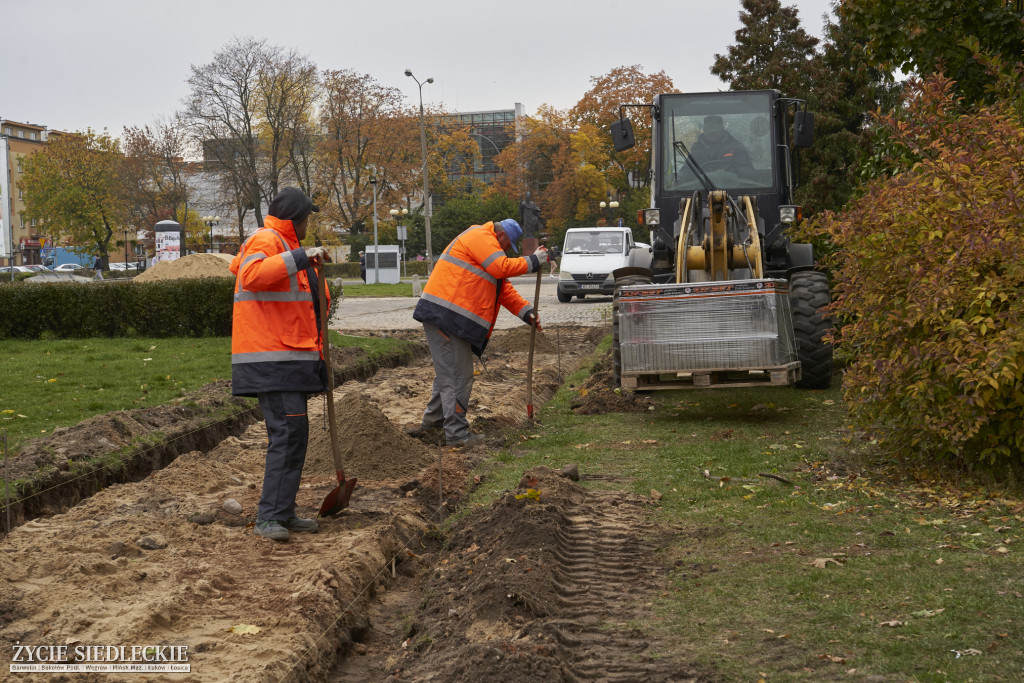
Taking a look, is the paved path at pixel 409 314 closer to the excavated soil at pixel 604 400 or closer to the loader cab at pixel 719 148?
the excavated soil at pixel 604 400

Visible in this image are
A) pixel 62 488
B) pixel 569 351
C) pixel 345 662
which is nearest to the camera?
pixel 345 662

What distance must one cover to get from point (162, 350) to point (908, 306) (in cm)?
1190

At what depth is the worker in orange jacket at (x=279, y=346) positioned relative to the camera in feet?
20.6

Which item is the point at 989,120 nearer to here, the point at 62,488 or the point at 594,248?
the point at 62,488

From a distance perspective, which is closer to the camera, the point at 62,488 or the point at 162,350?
the point at 62,488

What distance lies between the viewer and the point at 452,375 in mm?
9344

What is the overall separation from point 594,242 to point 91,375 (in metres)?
19.6

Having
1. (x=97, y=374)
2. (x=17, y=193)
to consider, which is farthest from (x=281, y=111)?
(x=17, y=193)

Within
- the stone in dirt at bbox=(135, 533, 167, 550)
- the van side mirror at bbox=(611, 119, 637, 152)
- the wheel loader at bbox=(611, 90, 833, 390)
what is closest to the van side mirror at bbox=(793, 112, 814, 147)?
the wheel loader at bbox=(611, 90, 833, 390)

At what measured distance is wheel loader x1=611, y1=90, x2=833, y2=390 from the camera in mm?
9484

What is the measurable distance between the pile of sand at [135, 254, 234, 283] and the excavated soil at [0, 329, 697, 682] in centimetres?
1276

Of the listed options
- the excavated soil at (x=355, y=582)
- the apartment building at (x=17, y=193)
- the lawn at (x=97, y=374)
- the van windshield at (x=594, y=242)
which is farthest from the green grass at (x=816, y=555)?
the apartment building at (x=17, y=193)

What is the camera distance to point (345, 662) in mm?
4805

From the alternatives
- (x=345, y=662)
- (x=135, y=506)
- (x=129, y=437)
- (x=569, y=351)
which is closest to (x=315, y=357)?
(x=135, y=506)
